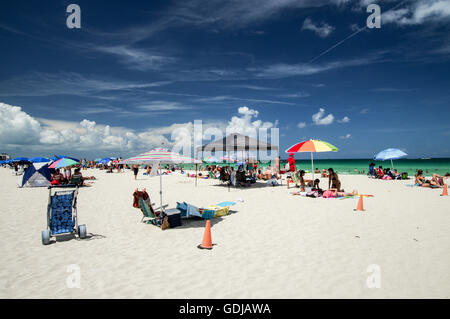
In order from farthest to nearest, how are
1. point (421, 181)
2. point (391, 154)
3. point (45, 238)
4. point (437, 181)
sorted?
point (391, 154)
point (421, 181)
point (437, 181)
point (45, 238)

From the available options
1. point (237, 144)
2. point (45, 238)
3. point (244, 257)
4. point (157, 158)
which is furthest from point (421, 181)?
point (45, 238)

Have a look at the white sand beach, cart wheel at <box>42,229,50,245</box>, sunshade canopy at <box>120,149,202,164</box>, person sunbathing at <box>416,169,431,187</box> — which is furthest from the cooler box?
person sunbathing at <box>416,169,431,187</box>

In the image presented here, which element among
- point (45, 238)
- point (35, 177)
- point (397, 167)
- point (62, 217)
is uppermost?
point (35, 177)

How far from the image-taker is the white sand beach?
12.1ft

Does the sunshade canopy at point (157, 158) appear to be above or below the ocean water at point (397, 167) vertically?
above

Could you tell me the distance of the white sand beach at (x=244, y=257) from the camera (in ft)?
12.1

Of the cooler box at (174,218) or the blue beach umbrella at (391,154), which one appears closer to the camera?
the cooler box at (174,218)

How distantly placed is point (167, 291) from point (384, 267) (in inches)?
149

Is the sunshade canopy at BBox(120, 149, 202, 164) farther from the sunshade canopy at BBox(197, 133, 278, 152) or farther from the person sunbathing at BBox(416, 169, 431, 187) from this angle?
the person sunbathing at BBox(416, 169, 431, 187)

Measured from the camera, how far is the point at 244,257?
488 centimetres

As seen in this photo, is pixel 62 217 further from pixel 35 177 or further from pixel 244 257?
pixel 35 177
